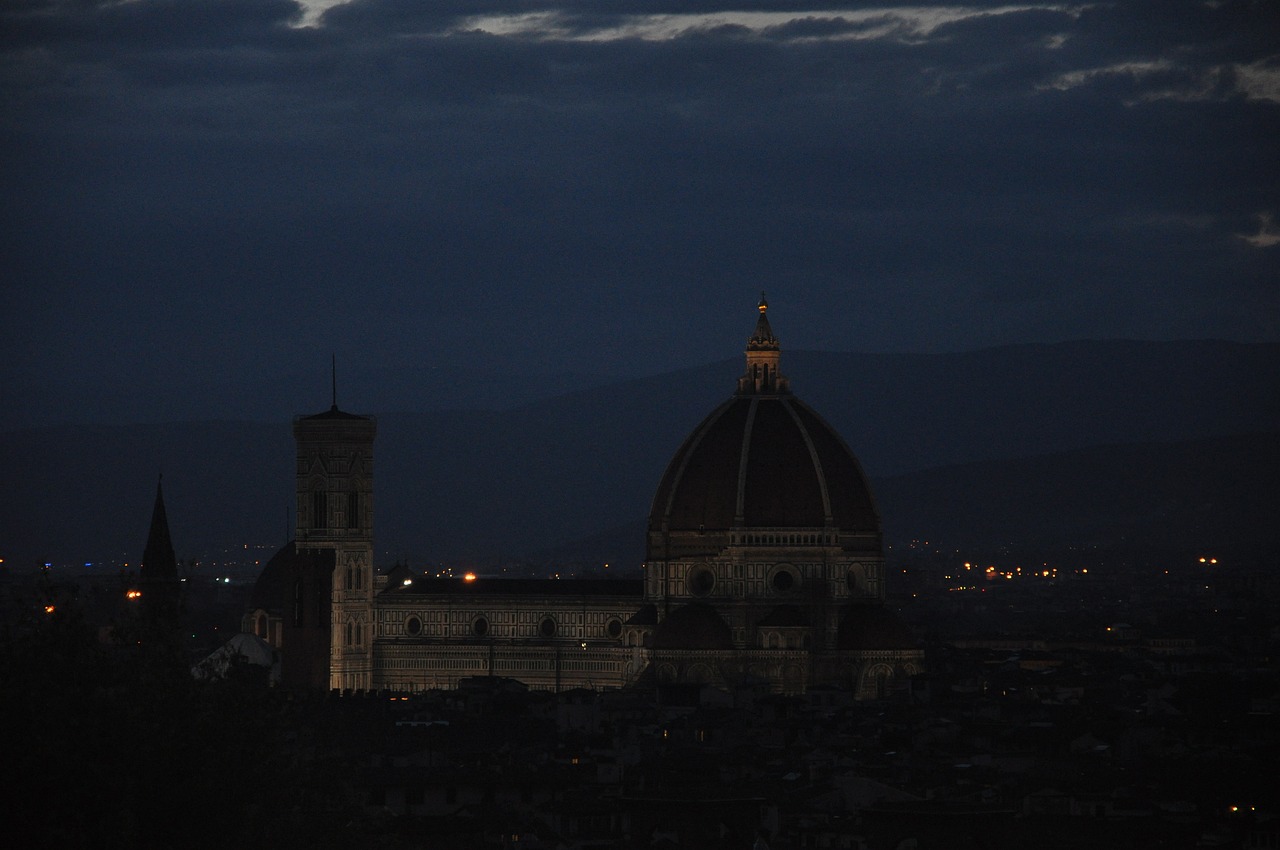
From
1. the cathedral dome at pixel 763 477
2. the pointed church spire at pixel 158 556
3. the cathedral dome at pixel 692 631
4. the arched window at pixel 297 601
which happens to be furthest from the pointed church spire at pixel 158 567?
the cathedral dome at pixel 763 477

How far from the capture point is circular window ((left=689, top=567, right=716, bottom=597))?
13775 cm

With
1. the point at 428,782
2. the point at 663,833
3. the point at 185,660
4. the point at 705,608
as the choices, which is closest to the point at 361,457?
the point at 705,608

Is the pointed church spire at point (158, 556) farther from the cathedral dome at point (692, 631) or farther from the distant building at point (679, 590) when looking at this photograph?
the cathedral dome at point (692, 631)

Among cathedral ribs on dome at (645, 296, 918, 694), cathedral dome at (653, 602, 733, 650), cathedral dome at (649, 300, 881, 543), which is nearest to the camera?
cathedral dome at (653, 602, 733, 650)

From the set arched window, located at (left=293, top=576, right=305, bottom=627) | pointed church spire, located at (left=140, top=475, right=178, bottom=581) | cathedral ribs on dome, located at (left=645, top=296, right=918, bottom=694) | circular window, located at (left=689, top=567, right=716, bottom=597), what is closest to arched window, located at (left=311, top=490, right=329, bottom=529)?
arched window, located at (left=293, top=576, right=305, bottom=627)

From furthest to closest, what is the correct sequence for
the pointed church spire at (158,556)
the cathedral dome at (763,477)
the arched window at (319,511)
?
1. the arched window at (319,511)
2. the pointed church spire at (158,556)
3. the cathedral dome at (763,477)

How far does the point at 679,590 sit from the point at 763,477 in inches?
211

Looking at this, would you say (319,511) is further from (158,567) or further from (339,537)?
(158,567)

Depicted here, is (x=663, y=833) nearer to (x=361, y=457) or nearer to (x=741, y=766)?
(x=741, y=766)

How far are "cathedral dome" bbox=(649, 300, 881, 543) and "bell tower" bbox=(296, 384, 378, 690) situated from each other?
11.4 metres

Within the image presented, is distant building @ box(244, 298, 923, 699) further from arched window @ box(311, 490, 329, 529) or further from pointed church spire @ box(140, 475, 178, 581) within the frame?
pointed church spire @ box(140, 475, 178, 581)

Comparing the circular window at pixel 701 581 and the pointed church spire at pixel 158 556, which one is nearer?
the circular window at pixel 701 581

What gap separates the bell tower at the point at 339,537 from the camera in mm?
139000

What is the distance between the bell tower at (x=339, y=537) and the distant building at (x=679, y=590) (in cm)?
5
